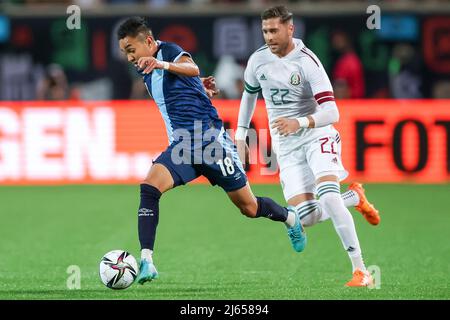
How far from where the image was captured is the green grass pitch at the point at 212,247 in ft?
26.3

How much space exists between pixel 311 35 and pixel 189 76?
11.1 metres

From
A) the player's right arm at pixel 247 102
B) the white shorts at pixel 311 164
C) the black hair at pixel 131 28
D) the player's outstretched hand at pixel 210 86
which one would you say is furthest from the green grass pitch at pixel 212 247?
the black hair at pixel 131 28

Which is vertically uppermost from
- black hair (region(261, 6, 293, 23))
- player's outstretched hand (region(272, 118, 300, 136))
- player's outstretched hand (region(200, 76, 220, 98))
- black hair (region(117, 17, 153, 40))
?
black hair (region(261, 6, 293, 23))

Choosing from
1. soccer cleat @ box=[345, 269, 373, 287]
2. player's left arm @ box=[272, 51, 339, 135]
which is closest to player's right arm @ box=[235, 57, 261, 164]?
player's left arm @ box=[272, 51, 339, 135]

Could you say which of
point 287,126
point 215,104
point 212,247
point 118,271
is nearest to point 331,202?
point 287,126

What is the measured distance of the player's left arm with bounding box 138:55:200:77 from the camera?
756 centimetres

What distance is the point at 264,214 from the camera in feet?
28.6

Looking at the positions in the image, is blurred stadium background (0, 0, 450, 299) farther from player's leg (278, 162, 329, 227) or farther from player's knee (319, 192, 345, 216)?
player's knee (319, 192, 345, 216)

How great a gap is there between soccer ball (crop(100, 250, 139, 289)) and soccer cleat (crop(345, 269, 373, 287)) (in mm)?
1576

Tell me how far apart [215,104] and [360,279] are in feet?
31.8

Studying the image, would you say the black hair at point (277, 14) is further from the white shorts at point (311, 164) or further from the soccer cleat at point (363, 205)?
the soccer cleat at point (363, 205)

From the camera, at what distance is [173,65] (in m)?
7.91
